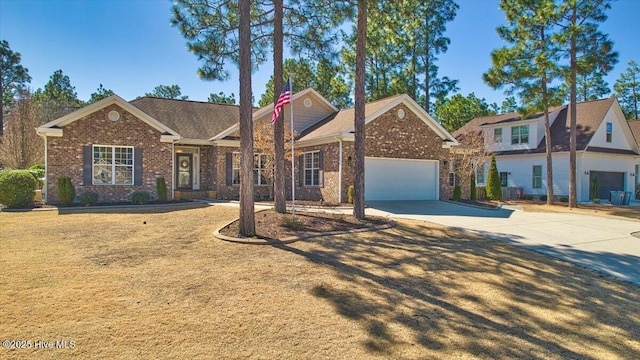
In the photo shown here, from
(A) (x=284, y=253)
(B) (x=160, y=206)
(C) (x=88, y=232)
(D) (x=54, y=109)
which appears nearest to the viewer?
(A) (x=284, y=253)

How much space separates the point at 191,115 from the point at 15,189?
367 inches

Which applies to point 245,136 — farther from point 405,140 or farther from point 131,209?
point 405,140

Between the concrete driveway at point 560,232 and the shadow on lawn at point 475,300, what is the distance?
0.91 meters

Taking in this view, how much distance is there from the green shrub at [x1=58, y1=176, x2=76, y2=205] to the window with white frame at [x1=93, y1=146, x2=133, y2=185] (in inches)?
43.7

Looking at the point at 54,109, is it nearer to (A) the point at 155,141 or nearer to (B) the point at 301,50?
(A) the point at 155,141

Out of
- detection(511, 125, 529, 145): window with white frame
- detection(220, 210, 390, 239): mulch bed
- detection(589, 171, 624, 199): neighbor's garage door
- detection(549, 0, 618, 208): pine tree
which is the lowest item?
detection(220, 210, 390, 239): mulch bed

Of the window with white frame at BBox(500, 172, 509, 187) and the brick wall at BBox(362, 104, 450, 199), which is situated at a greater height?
the brick wall at BBox(362, 104, 450, 199)

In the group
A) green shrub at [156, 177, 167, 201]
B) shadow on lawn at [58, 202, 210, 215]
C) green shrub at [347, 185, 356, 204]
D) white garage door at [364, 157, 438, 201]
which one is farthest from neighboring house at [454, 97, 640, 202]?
green shrub at [156, 177, 167, 201]

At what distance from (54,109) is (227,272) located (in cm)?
5044

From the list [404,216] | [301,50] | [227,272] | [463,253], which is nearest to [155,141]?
[301,50]

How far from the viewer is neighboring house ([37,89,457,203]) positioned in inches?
615

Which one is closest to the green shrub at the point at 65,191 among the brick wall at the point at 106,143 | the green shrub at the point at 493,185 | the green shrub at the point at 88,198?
the green shrub at the point at 88,198

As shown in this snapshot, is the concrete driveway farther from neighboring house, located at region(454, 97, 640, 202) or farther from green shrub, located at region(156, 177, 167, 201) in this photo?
neighboring house, located at region(454, 97, 640, 202)

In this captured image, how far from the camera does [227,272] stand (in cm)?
603
